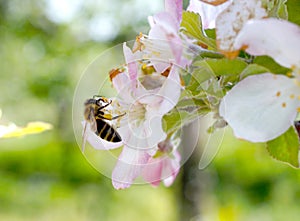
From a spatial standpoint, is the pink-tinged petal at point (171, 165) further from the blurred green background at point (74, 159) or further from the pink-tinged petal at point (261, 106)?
the blurred green background at point (74, 159)

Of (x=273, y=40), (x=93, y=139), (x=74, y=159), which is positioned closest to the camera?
(x=273, y=40)

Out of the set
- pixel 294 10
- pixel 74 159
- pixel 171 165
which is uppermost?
pixel 294 10

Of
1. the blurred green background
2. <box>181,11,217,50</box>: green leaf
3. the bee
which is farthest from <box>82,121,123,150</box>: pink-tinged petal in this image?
the blurred green background

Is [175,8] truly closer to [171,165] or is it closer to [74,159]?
[171,165]

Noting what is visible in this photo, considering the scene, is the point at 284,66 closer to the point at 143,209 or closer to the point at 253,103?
the point at 253,103

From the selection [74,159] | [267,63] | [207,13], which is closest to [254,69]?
[267,63]
